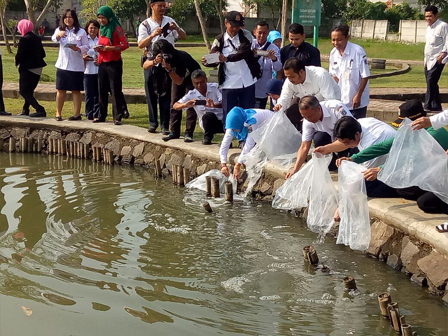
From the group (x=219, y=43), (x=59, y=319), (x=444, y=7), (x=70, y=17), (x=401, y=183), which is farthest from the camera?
(x=444, y=7)

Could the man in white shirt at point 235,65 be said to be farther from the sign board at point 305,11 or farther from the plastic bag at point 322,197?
the sign board at point 305,11

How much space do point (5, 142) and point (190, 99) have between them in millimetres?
3591

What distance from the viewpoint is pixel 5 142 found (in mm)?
11281

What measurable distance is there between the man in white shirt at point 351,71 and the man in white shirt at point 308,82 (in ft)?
1.82

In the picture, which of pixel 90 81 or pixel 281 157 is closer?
pixel 281 157

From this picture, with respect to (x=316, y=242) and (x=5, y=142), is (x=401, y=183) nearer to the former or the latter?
(x=316, y=242)

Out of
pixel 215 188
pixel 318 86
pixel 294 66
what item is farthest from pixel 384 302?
pixel 215 188

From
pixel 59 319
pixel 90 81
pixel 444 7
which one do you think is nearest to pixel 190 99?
pixel 90 81

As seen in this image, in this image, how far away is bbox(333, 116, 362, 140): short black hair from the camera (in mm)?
6492

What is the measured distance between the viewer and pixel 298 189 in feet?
23.3

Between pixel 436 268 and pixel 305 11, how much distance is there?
9.58 meters

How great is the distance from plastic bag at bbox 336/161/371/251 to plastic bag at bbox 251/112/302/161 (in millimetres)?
1805

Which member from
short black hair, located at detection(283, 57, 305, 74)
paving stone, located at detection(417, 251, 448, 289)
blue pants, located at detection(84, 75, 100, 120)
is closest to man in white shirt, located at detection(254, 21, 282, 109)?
short black hair, located at detection(283, 57, 305, 74)

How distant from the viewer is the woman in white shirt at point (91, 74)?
1076cm
